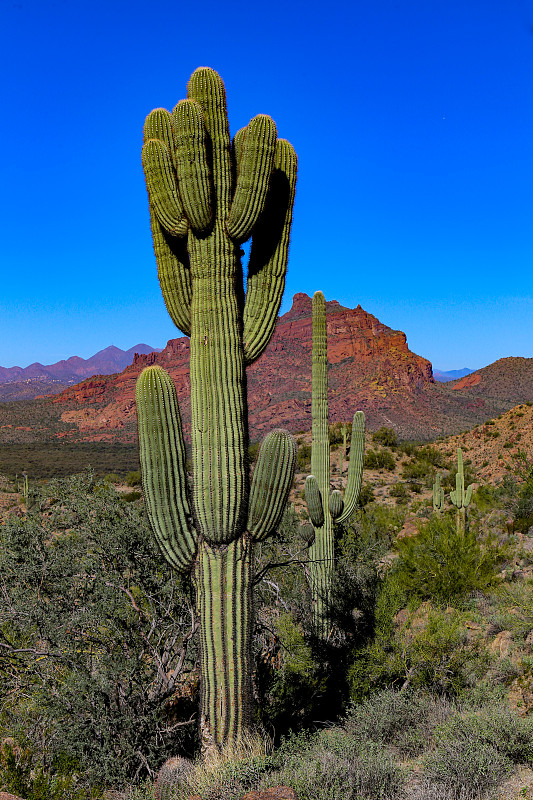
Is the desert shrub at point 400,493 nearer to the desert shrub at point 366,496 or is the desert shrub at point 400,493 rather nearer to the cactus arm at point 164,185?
the desert shrub at point 366,496

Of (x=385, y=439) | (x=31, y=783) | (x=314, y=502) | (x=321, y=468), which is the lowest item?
(x=31, y=783)

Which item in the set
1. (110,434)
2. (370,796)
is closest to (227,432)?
(370,796)

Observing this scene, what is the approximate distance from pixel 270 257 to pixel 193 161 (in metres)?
1.21

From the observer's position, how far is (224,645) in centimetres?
498

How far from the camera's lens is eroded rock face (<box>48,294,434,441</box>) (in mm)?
79812

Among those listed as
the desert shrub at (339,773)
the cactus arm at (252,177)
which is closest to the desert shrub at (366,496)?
the desert shrub at (339,773)

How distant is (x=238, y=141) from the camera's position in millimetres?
5586

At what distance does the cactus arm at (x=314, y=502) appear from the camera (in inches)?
374

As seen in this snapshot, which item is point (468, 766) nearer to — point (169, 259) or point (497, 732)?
point (497, 732)

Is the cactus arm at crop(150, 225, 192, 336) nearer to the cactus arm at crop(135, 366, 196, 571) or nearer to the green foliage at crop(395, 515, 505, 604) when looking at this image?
the cactus arm at crop(135, 366, 196, 571)

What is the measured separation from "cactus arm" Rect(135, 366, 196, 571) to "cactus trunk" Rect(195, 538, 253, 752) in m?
0.29

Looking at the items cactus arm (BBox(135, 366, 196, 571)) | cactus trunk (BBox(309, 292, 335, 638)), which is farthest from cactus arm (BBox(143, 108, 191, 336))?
cactus trunk (BBox(309, 292, 335, 638))

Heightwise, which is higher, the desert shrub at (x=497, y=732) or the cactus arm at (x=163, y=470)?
the cactus arm at (x=163, y=470)

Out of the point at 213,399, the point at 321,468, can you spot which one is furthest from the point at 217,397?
the point at 321,468
